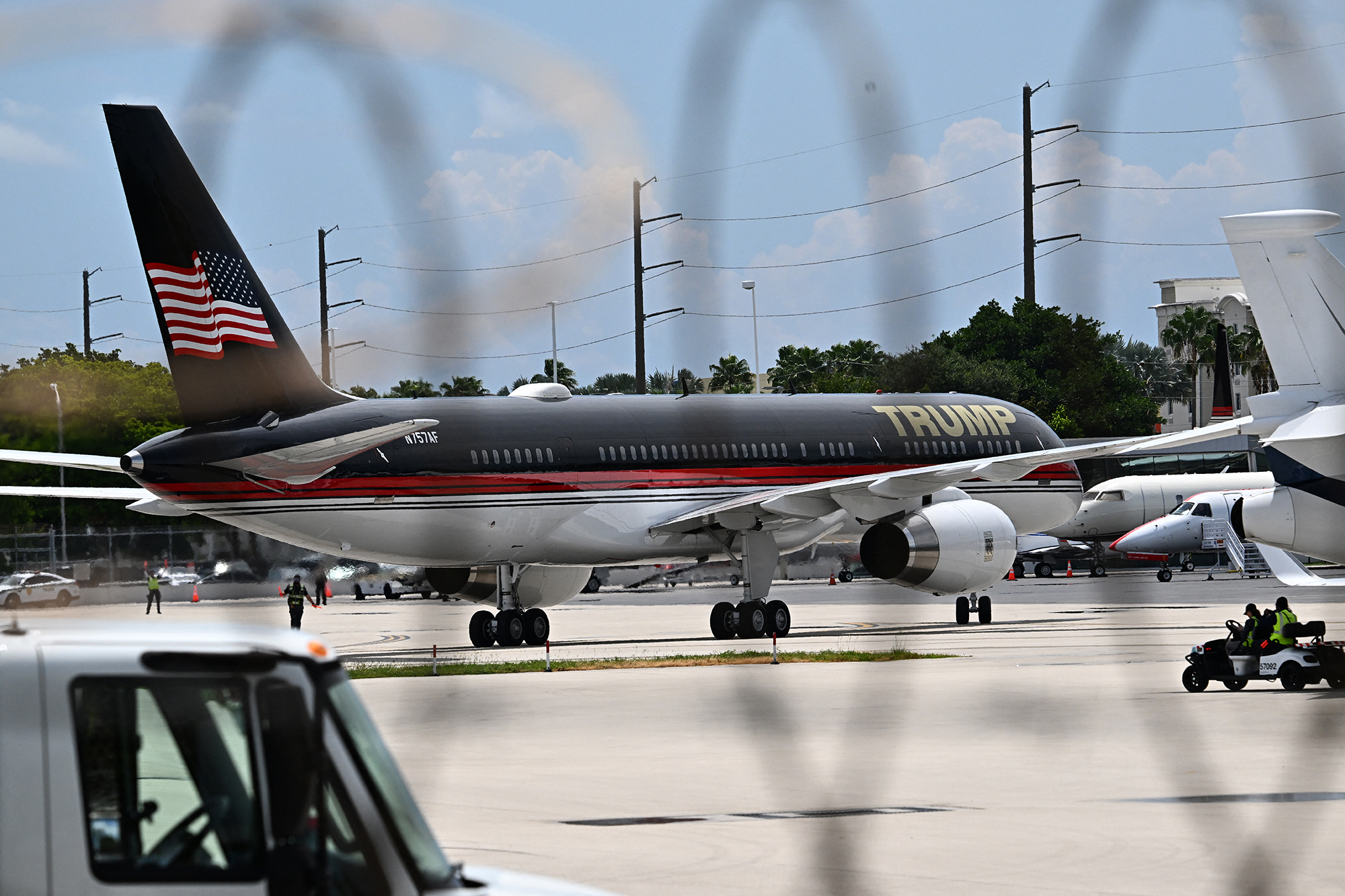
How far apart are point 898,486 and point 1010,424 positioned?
7541 millimetres

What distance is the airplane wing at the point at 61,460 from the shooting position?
25.3 metres

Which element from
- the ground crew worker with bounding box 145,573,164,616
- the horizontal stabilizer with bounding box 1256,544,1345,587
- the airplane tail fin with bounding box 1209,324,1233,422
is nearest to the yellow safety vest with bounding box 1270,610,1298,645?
the horizontal stabilizer with bounding box 1256,544,1345,587

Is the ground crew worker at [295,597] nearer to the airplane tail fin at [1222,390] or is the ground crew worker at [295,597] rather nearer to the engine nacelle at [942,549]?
the engine nacelle at [942,549]

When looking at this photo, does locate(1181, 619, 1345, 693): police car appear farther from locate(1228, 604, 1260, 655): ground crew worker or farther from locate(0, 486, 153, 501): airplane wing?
locate(0, 486, 153, 501): airplane wing

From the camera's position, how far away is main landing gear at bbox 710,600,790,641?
3266 centimetres

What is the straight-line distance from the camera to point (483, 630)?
33.7 m

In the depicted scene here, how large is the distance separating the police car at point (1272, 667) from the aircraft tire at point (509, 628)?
1570 cm

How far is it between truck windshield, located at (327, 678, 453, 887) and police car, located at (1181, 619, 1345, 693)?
17392 millimetres

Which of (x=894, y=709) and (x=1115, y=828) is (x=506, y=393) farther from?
(x=1115, y=828)

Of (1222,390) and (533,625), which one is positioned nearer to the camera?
(533,625)

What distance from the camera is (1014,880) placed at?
1055cm

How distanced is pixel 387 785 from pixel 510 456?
84.1ft

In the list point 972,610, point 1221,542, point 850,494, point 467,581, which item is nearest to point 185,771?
point 850,494

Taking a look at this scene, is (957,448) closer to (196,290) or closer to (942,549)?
(942,549)
